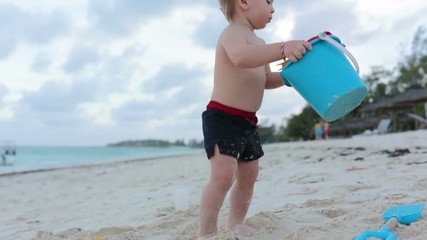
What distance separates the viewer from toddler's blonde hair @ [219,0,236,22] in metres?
2.27

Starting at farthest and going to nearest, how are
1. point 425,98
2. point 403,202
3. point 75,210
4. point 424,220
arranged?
point 425,98, point 75,210, point 403,202, point 424,220

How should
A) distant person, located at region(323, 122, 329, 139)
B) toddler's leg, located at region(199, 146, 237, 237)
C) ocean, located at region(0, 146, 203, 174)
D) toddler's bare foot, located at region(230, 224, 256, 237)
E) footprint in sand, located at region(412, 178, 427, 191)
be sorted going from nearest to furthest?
1. toddler's leg, located at region(199, 146, 237, 237)
2. toddler's bare foot, located at region(230, 224, 256, 237)
3. footprint in sand, located at region(412, 178, 427, 191)
4. ocean, located at region(0, 146, 203, 174)
5. distant person, located at region(323, 122, 329, 139)

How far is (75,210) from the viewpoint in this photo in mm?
4402

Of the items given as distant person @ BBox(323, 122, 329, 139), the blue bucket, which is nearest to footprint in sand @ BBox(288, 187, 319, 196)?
the blue bucket

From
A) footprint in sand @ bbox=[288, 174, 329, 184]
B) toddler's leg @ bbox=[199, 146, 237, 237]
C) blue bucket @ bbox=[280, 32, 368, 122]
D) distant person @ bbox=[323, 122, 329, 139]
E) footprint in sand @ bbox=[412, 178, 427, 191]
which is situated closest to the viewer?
blue bucket @ bbox=[280, 32, 368, 122]

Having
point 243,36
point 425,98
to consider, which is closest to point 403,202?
point 243,36

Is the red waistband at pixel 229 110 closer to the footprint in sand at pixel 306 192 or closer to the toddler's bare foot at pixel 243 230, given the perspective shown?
the toddler's bare foot at pixel 243 230

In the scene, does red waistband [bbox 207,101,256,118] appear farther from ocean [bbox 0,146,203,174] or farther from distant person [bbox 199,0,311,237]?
ocean [bbox 0,146,203,174]

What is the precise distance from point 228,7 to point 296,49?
1.85ft

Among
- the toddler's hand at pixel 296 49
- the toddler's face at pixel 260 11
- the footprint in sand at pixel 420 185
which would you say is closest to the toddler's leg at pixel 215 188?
the toddler's hand at pixel 296 49

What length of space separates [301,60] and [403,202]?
1.04 meters

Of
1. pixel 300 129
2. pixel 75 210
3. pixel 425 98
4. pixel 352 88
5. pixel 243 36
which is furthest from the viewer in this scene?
pixel 300 129

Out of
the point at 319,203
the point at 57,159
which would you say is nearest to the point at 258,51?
the point at 319,203

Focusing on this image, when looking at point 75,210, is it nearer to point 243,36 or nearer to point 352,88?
point 243,36
